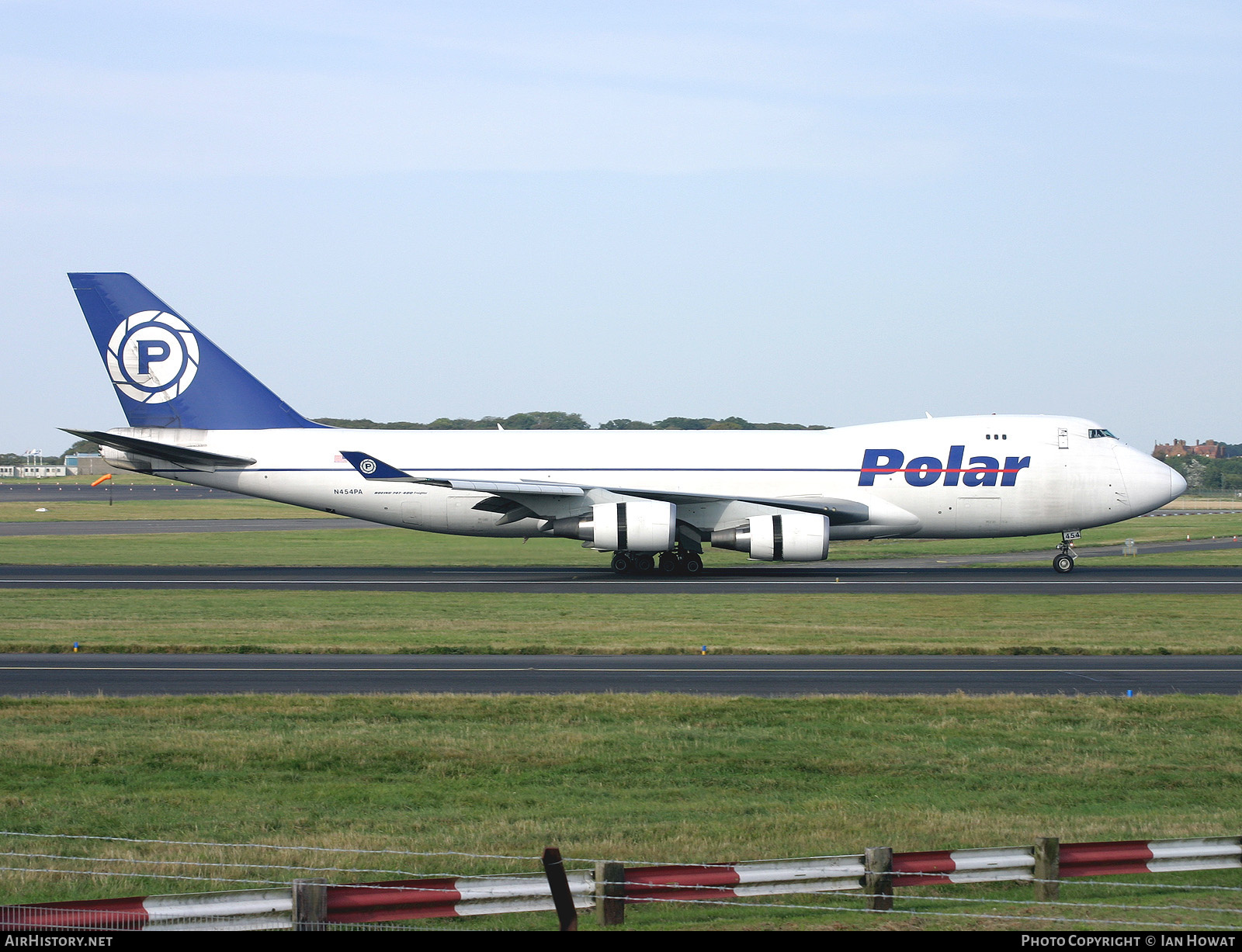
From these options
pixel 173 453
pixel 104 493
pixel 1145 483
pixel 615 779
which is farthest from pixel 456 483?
pixel 104 493

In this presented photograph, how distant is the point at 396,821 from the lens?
11.2 meters

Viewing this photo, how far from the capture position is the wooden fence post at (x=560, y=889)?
21.3 feet

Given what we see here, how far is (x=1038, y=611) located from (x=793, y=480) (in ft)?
36.2

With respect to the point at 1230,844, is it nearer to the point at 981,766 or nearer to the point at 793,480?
the point at 981,766

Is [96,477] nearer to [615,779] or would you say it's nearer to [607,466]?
[607,466]

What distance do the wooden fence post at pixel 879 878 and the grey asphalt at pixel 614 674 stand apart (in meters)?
10.1

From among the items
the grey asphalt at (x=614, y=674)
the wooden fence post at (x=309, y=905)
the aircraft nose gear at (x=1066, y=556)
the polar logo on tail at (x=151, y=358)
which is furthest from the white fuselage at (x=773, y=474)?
the wooden fence post at (x=309, y=905)

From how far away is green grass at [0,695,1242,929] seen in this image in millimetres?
10188

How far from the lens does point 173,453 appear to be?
123 ft

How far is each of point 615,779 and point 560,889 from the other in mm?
6347

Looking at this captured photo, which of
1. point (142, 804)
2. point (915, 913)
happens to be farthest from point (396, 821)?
point (915, 913)

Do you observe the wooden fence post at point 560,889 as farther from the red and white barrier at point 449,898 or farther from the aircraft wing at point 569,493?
the aircraft wing at point 569,493

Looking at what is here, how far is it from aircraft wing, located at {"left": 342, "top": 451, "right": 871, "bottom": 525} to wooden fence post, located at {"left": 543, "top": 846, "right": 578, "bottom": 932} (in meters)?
29.8

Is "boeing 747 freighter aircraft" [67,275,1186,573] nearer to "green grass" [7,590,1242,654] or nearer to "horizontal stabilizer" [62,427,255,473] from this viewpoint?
"horizontal stabilizer" [62,427,255,473]
